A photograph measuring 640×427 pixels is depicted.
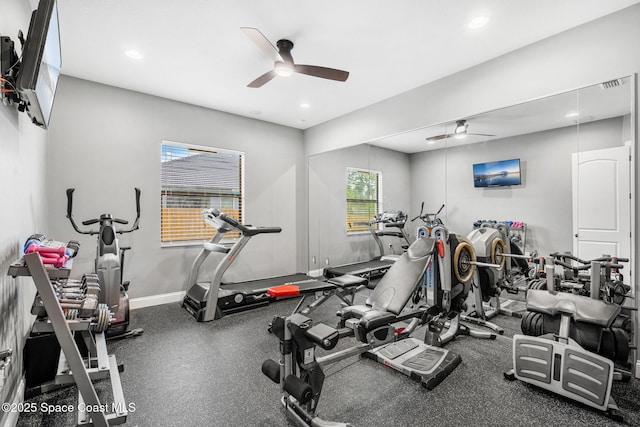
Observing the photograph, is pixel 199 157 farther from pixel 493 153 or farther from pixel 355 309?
pixel 493 153

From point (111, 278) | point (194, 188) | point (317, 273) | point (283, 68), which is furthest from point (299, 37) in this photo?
point (317, 273)

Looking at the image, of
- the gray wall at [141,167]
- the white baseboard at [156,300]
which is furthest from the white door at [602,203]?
the white baseboard at [156,300]

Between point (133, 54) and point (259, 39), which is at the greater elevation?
point (133, 54)

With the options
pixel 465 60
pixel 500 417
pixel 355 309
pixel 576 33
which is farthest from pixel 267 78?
pixel 500 417

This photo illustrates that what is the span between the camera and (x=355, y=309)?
2.21 meters

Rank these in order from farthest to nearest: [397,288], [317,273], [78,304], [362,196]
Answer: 1. [317,273]
2. [362,196]
3. [397,288]
4. [78,304]

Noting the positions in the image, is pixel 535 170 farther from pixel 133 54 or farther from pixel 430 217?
pixel 133 54

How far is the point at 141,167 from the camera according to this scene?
3949mm

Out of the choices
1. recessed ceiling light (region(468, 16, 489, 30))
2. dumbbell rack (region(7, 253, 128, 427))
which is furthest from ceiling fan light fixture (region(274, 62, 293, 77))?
dumbbell rack (region(7, 253, 128, 427))

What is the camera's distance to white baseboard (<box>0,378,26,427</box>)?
5.18ft

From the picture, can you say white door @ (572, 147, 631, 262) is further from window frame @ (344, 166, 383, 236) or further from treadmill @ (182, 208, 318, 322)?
treadmill @ (182, 208, 318, 322)

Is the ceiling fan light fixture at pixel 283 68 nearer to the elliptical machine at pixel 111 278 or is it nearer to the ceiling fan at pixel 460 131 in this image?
the ceiling fan at pixel 460 131

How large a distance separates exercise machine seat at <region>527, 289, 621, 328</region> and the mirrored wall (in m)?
0.79

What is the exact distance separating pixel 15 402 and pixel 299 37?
345 centimetres
